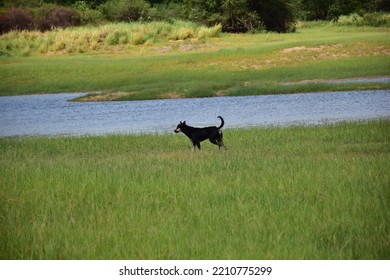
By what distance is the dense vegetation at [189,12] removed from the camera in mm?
11586

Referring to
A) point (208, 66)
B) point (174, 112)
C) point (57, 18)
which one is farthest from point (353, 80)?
point (57, 18)

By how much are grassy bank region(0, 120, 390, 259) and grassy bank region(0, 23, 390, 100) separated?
4554mm

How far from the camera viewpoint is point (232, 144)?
394 inches

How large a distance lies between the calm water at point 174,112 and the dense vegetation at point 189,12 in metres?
1.44

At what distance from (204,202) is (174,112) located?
23.2 feet

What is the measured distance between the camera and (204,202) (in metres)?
6.32

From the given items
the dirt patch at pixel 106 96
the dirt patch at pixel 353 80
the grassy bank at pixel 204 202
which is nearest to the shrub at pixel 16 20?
the grassy bank at pixel 204 202

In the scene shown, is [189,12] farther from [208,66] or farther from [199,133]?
[199,133]

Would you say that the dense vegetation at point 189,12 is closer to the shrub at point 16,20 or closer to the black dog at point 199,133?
the shrub at point 16,20

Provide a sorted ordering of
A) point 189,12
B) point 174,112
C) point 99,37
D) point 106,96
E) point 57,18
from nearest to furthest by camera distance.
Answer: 1. point 57,18
2. point 174,112
3. point 99,37
4. point 189,12
5. point 106,96

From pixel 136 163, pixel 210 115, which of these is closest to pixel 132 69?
pixel 210 115

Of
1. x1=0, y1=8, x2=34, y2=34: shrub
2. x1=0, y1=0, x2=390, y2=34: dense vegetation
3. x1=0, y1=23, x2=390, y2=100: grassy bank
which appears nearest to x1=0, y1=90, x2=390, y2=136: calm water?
x1=0, y1=23, x2=390, y2=100: grassy bank

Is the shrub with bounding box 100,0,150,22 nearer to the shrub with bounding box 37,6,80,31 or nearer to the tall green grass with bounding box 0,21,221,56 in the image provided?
the tall green grass with bounding box 0,21,221,56

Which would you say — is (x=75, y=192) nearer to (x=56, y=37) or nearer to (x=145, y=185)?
(x=145, y=185)
